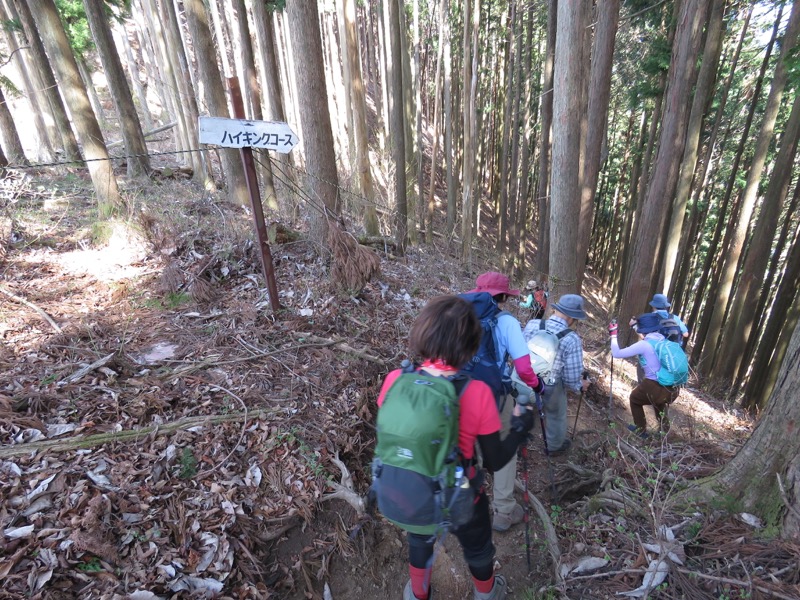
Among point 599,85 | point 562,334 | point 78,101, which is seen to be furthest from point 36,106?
point 562,334

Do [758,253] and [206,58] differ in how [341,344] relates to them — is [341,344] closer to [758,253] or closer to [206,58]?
[206,58]

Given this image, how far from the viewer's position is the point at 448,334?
2.08 meters

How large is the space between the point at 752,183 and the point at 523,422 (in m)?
10.2

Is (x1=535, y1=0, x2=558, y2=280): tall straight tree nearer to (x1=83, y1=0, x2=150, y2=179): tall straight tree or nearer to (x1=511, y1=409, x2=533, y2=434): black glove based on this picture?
(x1=511, y1=409, x2=533, y2=434): black glove

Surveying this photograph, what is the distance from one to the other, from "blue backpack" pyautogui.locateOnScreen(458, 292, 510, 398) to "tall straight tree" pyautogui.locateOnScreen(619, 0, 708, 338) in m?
7.34

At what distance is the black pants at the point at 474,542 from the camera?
2.36m

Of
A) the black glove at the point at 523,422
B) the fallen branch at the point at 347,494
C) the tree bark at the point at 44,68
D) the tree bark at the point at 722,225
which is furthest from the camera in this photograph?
the tree bark at the point at 44,68

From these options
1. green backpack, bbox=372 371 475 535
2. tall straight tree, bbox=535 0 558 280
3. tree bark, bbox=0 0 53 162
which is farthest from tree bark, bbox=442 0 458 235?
tree bark, bbox=0 0 53 162

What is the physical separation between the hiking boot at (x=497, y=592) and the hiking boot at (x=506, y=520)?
57 centimetres

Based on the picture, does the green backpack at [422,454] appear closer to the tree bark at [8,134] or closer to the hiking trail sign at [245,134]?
the hiking trail sign at [245,134]

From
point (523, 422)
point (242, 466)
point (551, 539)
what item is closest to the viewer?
point (523, 422)

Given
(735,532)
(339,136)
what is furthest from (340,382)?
(339,136)

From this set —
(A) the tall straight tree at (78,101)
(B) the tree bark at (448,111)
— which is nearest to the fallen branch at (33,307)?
(A) the tall straight tree at (78,101)

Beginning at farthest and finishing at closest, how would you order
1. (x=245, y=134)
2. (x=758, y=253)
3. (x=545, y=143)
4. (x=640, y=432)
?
(x=545, y=143), (x=758, y=253), (x=640, y=432), (x=245, y=134)
